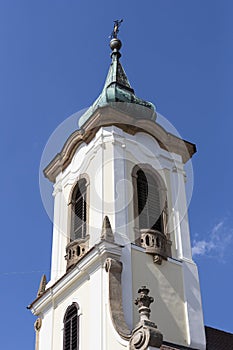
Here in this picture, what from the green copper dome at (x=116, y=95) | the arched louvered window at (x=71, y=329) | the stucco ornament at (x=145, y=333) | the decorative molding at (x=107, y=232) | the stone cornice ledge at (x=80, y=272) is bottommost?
the stucco ornament at (x=145, y=333)

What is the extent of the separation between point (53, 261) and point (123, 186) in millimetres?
3570

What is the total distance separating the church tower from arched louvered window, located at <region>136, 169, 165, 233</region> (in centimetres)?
4

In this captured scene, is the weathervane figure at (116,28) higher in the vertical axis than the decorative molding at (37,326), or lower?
higher

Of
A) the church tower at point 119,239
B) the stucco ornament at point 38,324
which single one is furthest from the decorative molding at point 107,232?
the stucco ornament at point 38,324

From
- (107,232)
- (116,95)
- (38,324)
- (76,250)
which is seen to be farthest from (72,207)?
(116,95)

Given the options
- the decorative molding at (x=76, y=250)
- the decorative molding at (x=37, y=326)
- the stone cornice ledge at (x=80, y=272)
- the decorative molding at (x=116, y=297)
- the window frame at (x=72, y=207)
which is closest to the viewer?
the decorative molding at (x=116, y=297)

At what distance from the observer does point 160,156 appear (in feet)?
78.1

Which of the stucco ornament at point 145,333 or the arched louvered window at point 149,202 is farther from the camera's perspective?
the arched louvered window at point 149,202

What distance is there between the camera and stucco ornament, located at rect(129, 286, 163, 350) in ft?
53.4

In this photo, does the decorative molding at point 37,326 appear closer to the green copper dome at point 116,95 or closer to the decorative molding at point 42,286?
the decorative molding at point 42,286

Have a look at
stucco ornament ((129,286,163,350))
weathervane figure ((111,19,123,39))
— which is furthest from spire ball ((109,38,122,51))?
stucco ornament ((129,286,163,350))

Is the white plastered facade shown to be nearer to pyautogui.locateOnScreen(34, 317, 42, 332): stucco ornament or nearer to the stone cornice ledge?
the stone cornice ledge

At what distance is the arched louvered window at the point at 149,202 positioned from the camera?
21.8m

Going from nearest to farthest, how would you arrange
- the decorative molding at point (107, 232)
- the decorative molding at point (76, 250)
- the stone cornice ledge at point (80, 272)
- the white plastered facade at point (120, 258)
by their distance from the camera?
the white plastered facade at point (120, 258)
the stone cornice ledge at point (80, 272)
the decorative molding at point (107, 232)
the decorative molding at point (76, 250)
